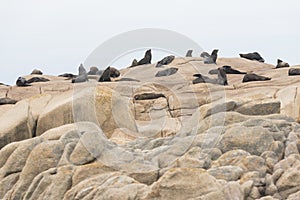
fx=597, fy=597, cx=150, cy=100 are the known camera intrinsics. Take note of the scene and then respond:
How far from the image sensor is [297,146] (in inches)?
580

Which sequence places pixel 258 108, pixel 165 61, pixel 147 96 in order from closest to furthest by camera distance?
pixel 258 108 → pixel 147 96 → pixel 165 61

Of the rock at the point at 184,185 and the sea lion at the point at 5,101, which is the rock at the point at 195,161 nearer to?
the rock at the point at 184,185

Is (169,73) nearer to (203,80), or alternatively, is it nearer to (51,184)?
(203,80)

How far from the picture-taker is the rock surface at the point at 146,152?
12805mm

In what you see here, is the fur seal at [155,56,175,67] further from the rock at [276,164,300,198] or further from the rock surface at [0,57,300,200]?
the rock at [276,164,300,198]

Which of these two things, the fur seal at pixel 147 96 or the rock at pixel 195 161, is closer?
the rock at pixel 195 161

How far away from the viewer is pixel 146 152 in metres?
15.3

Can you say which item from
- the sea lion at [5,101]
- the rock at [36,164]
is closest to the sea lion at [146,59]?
the sea lion at [5,101]

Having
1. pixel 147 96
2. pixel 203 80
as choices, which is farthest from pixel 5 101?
pixel 203 80

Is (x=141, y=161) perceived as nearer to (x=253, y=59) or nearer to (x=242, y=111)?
(x=242, y=111)

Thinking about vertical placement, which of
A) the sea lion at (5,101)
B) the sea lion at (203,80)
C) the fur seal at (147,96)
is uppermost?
the sea lion at (203,80)

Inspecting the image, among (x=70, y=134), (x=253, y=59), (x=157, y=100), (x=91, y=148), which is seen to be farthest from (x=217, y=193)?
(x=253, y=59)

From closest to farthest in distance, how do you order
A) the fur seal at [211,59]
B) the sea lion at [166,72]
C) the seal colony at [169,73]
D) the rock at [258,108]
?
the rock at [258,108], the seal colony at [169,73], the sea lion at [166,72], the fur seal at [211,59]

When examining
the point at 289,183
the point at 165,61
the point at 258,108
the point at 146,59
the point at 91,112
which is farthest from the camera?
the point at 146,59
